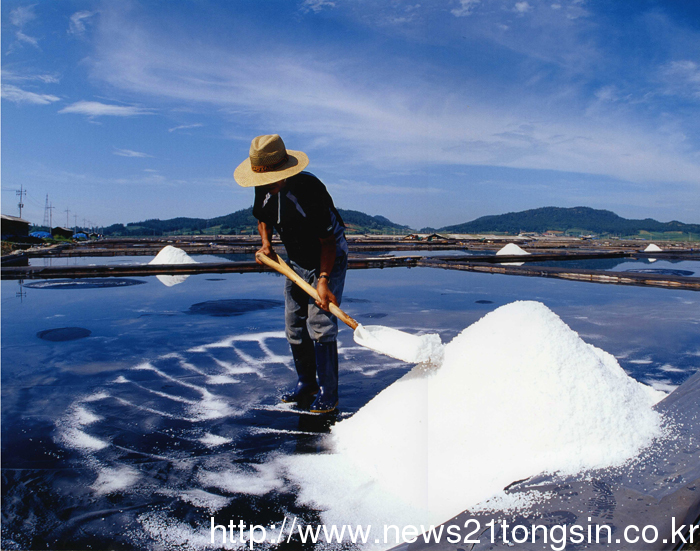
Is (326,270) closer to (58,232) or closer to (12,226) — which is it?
(12,226)

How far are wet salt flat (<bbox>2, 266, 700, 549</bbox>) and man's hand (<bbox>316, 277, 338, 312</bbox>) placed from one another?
15.4 inches

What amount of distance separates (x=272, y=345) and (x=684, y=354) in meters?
2.22

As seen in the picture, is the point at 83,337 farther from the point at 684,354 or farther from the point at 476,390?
the point at 684,354

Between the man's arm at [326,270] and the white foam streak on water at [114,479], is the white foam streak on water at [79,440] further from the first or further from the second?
the man's arm at [326,270]

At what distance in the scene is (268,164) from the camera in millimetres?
1555

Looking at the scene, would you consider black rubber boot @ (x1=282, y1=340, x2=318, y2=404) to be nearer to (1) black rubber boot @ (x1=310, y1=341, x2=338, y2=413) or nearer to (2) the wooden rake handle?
(1) black rubber boot @ (x1=310, y1=341, x2=338, y2=413)

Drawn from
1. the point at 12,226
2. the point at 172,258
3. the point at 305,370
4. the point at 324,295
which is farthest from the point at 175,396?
the point at 12,226

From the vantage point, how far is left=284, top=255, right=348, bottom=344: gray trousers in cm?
168

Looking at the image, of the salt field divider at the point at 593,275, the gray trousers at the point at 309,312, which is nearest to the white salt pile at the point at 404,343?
the gray trousers at the point at 309,312

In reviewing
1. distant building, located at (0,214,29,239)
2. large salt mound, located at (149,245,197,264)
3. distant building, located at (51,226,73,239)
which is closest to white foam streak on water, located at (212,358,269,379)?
large salt mound, located at (149,245,197,264)

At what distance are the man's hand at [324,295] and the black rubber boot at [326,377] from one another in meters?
0.16

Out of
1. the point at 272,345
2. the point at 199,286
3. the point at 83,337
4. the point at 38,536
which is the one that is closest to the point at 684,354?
the point at 272,345

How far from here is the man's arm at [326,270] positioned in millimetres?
1624

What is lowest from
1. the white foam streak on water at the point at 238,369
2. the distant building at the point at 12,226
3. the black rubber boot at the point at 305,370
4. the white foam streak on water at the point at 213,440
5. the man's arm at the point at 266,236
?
the white foam streak on water at the point at 213,440
